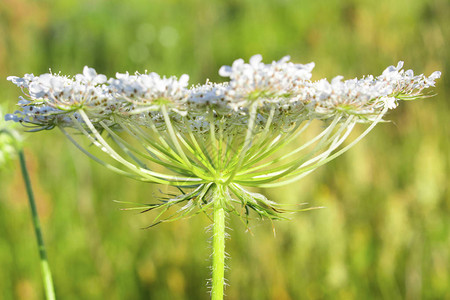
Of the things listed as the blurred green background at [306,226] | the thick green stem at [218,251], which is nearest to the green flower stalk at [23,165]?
the blurred green background at [306,226]

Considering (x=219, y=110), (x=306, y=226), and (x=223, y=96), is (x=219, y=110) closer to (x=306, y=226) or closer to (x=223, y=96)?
(x=223, y=96)

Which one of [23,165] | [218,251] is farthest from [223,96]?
[23,165]

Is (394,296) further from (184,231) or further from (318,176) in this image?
(184,231)

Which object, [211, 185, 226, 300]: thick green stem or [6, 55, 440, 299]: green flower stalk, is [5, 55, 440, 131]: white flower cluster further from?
[211, 185, 226, 300]: thick green stem

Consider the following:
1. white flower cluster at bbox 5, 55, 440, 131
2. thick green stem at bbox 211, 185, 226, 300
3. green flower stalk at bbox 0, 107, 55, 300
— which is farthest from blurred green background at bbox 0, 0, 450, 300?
thick green stem at bbox 211, 185, 226, 300

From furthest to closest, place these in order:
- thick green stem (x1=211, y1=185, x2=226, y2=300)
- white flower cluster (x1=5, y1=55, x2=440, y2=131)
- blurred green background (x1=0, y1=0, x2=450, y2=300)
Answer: blurred green background (x1=0, y1=0, x2=450, y2=300), thick green stem (x1=211, y1=185, x2=226, y2=300), white flower cluster (x1=5, y1=55, x2=440, y2=131)

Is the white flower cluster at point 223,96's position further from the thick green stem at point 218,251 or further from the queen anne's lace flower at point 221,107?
the thick green stem at point 218,251
